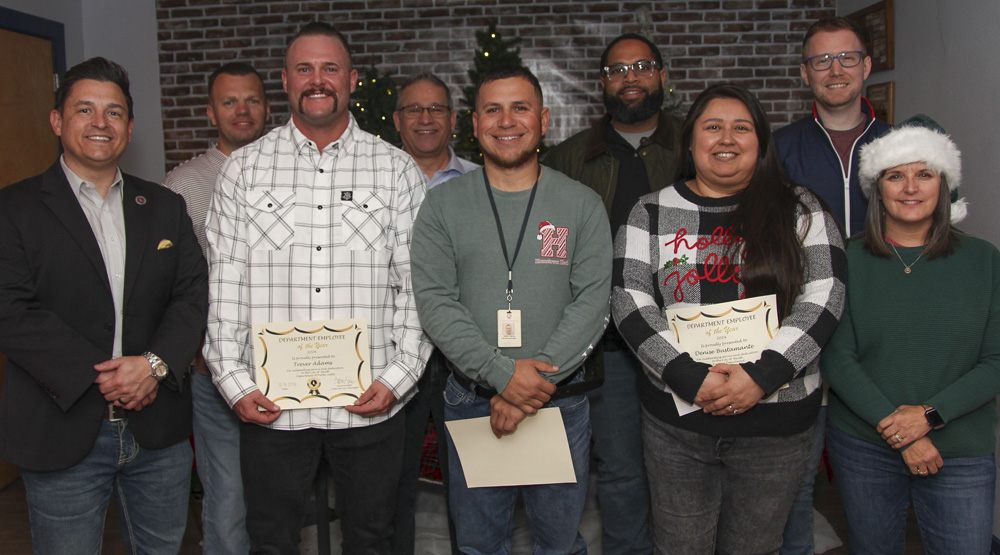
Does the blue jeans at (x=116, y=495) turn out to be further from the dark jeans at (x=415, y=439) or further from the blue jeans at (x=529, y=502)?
the blue jeans at (x=529, y=502)

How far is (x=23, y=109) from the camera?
3.96m

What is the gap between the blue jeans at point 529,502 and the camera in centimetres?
218

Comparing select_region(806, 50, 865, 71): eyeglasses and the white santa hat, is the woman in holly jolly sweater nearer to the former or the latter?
the white santa hat

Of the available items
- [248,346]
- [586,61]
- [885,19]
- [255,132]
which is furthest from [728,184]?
[586,61]

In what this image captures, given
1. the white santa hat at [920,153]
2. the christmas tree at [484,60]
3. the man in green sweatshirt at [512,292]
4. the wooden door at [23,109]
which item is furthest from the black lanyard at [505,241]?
the wooden door at [23,109]

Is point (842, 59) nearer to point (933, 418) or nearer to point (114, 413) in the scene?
point (933, 418)

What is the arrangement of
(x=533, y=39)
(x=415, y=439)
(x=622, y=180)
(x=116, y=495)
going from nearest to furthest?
(x=116, y=495) < (x=415, y=439) < (x=622, y=180) < (x=533, y=39)

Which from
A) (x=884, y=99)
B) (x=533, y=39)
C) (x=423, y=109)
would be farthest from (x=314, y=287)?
(x=884, y=99)

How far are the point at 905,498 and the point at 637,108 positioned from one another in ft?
5.30

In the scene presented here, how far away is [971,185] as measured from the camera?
2.94 m

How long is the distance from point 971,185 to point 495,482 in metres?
2.34

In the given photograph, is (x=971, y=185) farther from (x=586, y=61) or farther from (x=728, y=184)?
(x=586, y=61)

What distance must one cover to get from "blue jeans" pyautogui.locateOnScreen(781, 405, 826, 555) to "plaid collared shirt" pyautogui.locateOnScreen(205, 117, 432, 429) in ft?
4.25

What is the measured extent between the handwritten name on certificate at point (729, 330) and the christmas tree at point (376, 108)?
95.2 inches
